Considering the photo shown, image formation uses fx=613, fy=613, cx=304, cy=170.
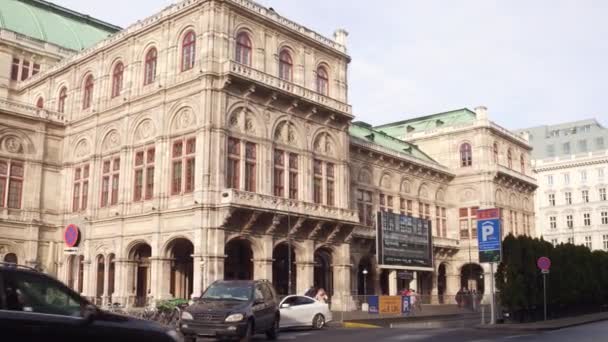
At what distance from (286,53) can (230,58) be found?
18.9 feet

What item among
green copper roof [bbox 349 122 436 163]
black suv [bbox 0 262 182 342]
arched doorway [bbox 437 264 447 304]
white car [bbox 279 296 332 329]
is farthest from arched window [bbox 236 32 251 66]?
arched doorway [bbox 437 264 447 304]

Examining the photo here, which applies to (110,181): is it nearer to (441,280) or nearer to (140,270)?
(140,270)

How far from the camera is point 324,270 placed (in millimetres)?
43188

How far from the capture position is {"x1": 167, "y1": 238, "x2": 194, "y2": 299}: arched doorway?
37281mm

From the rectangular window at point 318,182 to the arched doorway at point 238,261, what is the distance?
5697 mm

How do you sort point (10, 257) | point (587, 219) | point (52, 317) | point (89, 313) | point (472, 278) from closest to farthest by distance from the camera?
point (52, 317) → point (89, 313) → point (10, 257) → point (472, 278) → point (587, 219)

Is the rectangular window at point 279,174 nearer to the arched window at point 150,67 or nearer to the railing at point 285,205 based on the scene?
the railing at point 285,205

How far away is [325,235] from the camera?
39875 mm

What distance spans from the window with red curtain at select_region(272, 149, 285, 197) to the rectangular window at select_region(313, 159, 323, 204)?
301 centimetres

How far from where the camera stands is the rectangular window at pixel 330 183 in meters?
41.8

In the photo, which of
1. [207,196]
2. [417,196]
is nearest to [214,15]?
[207,196]

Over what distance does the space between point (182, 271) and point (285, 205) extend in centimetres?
795

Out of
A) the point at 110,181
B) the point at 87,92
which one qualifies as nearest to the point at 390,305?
the point at 110,181

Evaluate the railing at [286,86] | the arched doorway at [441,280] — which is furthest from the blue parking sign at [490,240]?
the arched doorway at [441,280]
